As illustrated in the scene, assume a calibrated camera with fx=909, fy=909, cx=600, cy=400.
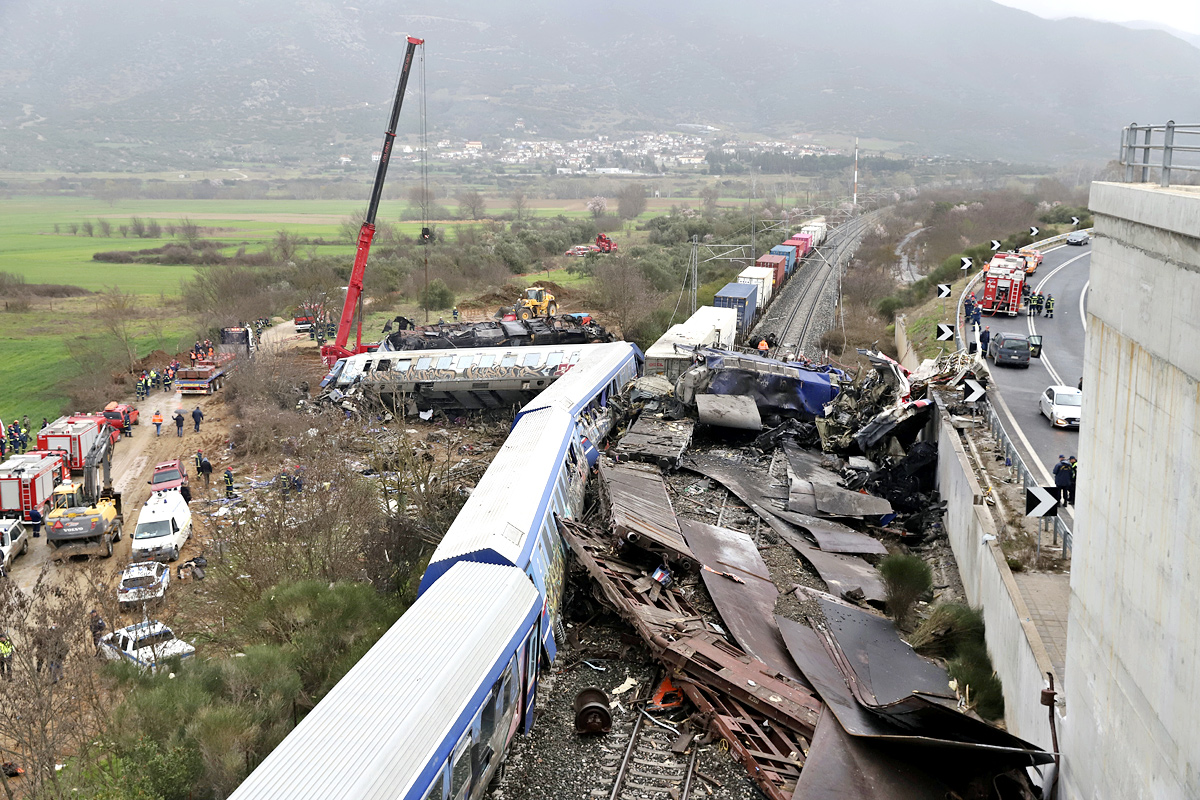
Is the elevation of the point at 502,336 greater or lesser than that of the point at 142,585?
greater

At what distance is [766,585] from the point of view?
16328 mm

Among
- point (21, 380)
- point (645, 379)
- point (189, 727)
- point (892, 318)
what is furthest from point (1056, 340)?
point (21, 380)

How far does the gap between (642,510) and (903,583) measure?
4.91 m

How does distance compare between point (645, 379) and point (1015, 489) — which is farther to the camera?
point (645, 379)

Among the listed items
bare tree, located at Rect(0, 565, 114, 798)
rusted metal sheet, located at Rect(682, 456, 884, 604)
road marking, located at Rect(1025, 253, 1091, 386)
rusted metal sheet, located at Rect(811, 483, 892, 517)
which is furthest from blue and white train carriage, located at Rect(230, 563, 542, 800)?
road marking, located at Rect(1025, 253, 1091, 386)

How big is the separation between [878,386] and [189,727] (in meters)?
21.8

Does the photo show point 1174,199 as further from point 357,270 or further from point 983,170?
point 983,170

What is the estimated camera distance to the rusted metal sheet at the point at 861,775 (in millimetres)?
10062

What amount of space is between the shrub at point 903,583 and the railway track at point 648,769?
5.94 metres

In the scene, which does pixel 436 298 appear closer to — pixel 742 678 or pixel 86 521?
pixel 86 521

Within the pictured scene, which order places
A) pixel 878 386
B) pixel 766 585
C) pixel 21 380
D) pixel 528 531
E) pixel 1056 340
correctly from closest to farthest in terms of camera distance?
pixel 528 531 → pixel 766 585 → pixel 878 386 → pixel 1056 340 → pixel 21 380

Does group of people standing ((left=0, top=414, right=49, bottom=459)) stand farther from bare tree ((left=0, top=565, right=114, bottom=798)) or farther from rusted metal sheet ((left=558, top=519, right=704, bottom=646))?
rusted metal sheet ((left=558, top=519, right=704, bottom=646))

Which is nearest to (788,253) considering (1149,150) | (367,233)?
(367,233)

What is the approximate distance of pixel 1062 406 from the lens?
78.9 feet
